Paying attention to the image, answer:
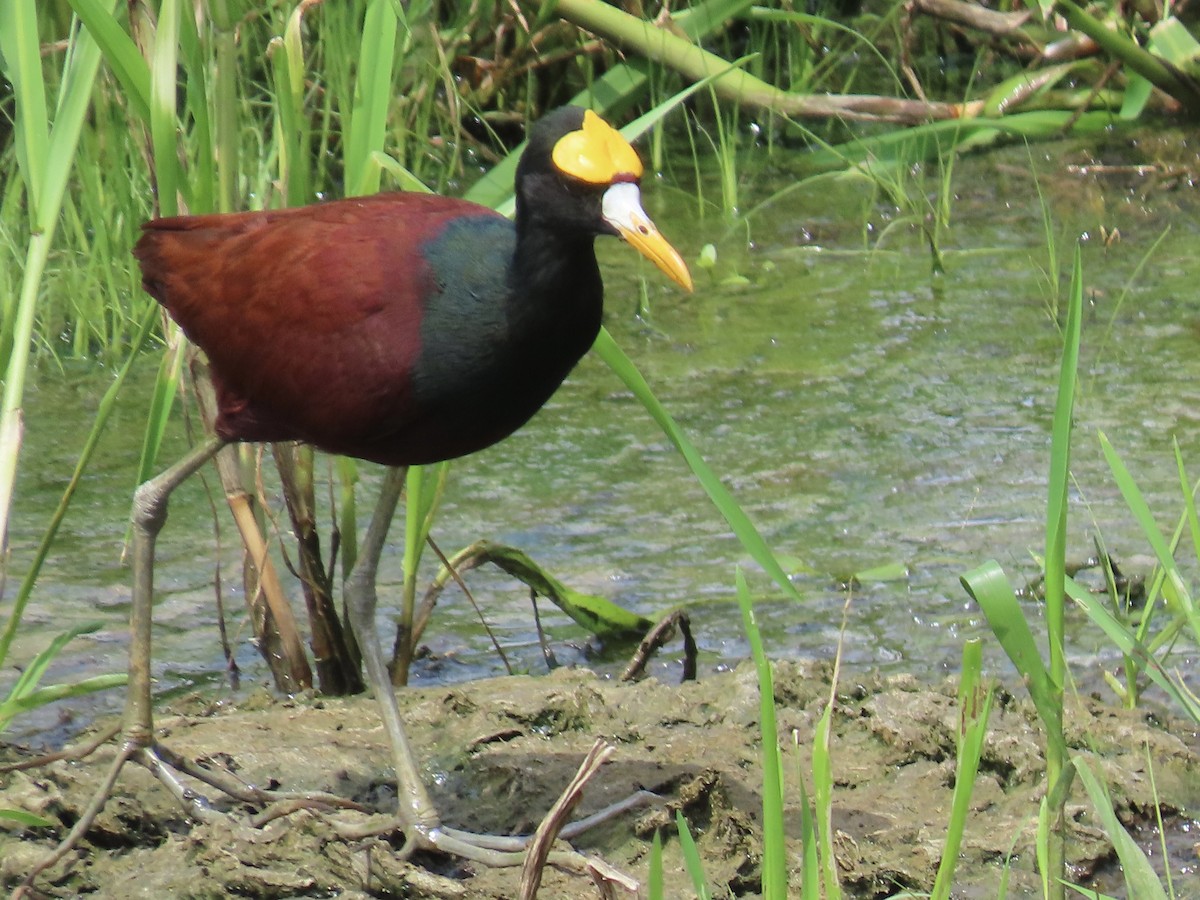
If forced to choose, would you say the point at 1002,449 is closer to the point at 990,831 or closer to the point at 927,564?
the point at 927,564

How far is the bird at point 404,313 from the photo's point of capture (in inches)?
108

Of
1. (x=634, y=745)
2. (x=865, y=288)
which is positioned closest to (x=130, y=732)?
(x=634, y=745)

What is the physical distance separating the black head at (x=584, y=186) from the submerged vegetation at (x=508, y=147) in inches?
12.2

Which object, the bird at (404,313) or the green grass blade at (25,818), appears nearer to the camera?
the green grass blade at (25,818)

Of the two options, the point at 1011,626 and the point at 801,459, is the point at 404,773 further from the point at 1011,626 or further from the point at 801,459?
the point at 801,459

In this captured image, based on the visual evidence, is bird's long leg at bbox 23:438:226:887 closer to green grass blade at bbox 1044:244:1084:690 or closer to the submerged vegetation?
the submerged vegetation

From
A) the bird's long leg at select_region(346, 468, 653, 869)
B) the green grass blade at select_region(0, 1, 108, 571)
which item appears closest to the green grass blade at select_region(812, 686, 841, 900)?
the bird's long leg at select_region(346, 468, 653, 869)

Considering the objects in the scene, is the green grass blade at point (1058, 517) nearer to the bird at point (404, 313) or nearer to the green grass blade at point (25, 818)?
the bird at point (404, 313)

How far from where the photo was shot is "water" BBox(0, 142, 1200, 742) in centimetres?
378

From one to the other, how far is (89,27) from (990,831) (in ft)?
6.31

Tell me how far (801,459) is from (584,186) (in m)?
1.99

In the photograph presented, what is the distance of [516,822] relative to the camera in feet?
9.73

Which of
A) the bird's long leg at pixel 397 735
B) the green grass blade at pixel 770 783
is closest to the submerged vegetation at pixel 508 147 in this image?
the green grass blade at pixel 770 783

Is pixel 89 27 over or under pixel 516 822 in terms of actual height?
over
